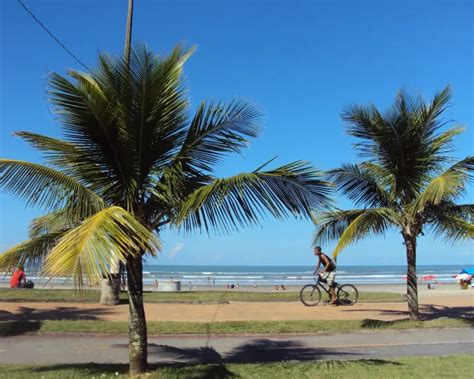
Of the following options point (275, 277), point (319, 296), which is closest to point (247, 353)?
point (319, 296)

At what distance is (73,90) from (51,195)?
1483 mm

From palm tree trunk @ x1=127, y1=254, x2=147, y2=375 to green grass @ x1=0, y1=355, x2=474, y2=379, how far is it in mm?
208

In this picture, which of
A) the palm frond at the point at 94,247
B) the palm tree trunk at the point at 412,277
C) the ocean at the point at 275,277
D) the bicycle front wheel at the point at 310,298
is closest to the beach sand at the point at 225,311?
the bicycle front wheel at the point at 310,298

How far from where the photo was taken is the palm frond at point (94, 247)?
4941 millimetres

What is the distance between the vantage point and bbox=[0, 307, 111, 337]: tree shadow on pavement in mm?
10695

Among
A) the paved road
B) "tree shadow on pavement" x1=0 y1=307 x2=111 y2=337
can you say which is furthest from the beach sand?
the paved road

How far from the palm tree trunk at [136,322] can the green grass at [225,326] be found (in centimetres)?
351

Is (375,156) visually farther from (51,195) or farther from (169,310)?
(51,195)

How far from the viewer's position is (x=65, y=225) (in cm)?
770

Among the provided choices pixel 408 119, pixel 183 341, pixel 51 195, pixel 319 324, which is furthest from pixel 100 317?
pixel 408 119

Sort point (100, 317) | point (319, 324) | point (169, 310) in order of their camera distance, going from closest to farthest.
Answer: point (319, 324), point (100, 317), point (169, 310)

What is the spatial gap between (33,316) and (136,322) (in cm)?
672

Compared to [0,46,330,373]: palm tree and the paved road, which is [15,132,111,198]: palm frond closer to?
[0,46,330,373]: palm tree

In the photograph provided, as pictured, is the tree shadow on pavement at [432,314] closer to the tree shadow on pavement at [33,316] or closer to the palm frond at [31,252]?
the tree shadow on pavement at [33,316]
